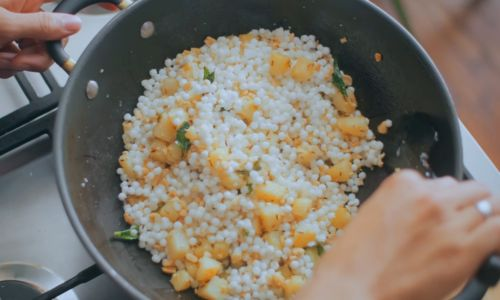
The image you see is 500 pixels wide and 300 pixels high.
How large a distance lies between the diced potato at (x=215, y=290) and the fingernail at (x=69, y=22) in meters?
0.44

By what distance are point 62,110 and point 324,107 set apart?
43 cm

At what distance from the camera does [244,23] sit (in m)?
1.08

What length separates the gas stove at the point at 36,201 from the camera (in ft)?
3.04

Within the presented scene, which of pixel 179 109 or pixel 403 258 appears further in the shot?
pixel 179 109

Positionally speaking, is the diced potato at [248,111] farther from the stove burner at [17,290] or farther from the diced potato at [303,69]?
the stove burner at [17,290]

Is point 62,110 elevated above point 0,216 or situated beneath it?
elevated above

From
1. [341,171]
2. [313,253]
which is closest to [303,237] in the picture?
[313,253]

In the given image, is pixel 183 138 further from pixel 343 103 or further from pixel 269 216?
pixel 343 103

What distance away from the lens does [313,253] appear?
2.98ft

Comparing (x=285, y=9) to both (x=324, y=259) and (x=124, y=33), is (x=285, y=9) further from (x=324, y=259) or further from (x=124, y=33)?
(x=324, y=259)

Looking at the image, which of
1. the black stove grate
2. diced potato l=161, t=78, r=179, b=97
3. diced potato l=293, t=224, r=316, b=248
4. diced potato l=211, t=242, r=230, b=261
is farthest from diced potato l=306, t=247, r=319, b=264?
the black stove grate

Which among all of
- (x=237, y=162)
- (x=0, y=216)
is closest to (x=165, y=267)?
(x=237, y=162)

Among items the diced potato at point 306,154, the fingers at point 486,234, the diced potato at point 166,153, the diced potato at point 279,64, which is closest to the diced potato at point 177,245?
the diced potato at point 166,153

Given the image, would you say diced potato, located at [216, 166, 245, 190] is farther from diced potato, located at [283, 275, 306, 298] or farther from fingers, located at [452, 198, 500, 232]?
fingers, located at [452, 198, 500, 232]
